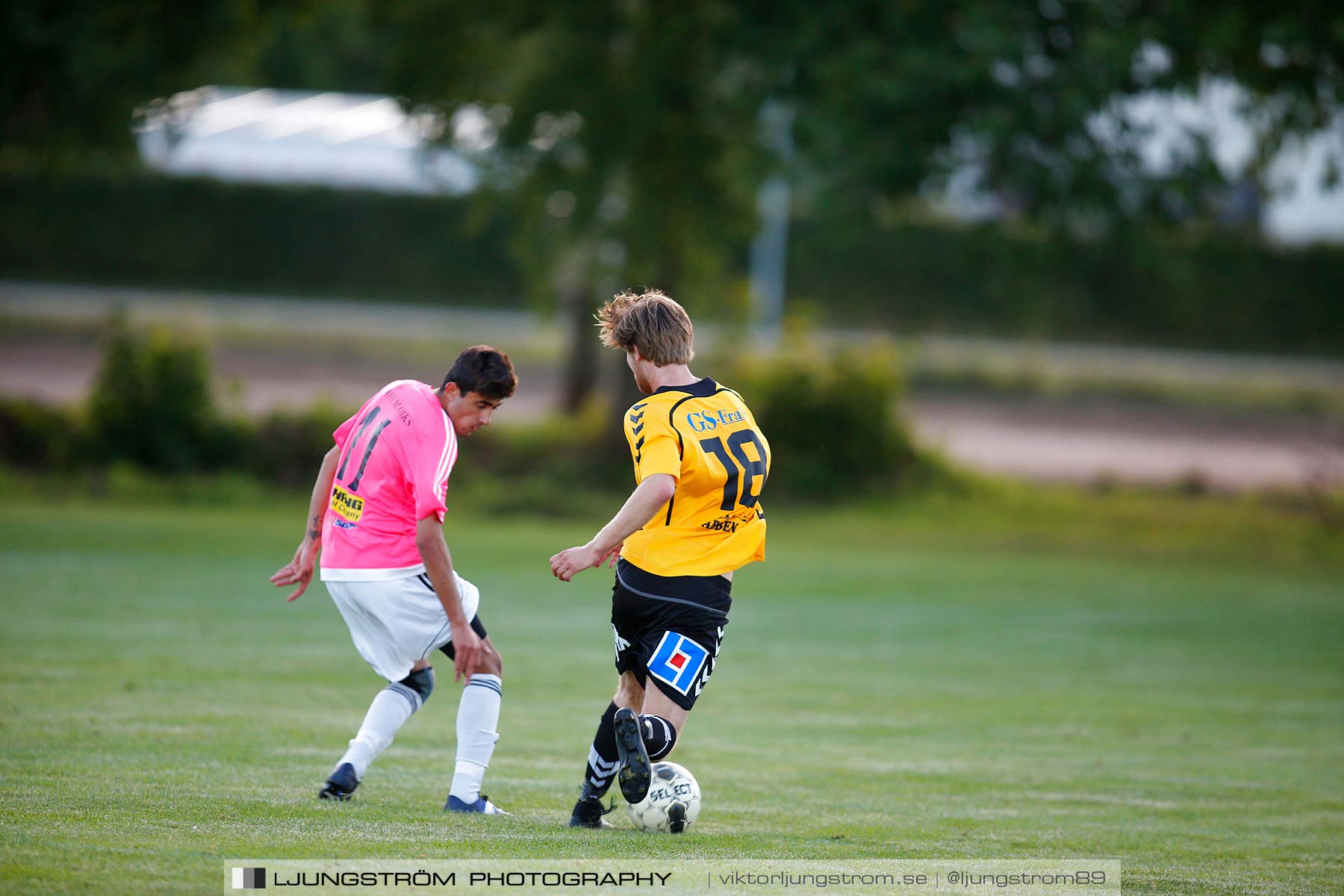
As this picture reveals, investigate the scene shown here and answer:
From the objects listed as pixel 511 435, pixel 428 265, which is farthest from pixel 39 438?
pixel 428 265

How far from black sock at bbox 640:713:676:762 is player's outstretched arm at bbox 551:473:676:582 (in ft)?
2.15

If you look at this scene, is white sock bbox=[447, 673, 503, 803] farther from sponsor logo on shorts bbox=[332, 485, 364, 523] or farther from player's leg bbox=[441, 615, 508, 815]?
sponsor logo on shorts bbox=[332, 485, 364, 523]

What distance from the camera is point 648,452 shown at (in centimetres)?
515

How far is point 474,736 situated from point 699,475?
145cm

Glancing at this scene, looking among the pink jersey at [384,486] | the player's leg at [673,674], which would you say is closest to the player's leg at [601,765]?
the player's leg at [673,674]

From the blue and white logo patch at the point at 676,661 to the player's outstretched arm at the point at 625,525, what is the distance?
472 mm

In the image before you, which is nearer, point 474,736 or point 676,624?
point 676,624

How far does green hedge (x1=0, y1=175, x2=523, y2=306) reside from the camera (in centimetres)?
3362

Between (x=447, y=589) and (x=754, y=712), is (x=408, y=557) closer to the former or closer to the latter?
(x=447, y=589)

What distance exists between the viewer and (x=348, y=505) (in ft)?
17.7

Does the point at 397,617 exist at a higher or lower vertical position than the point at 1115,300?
lower

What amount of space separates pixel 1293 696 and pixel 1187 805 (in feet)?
14.0

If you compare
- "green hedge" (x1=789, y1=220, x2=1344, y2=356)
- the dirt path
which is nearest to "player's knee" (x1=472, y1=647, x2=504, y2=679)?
the dirt path

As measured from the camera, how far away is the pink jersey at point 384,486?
17.3 ft
